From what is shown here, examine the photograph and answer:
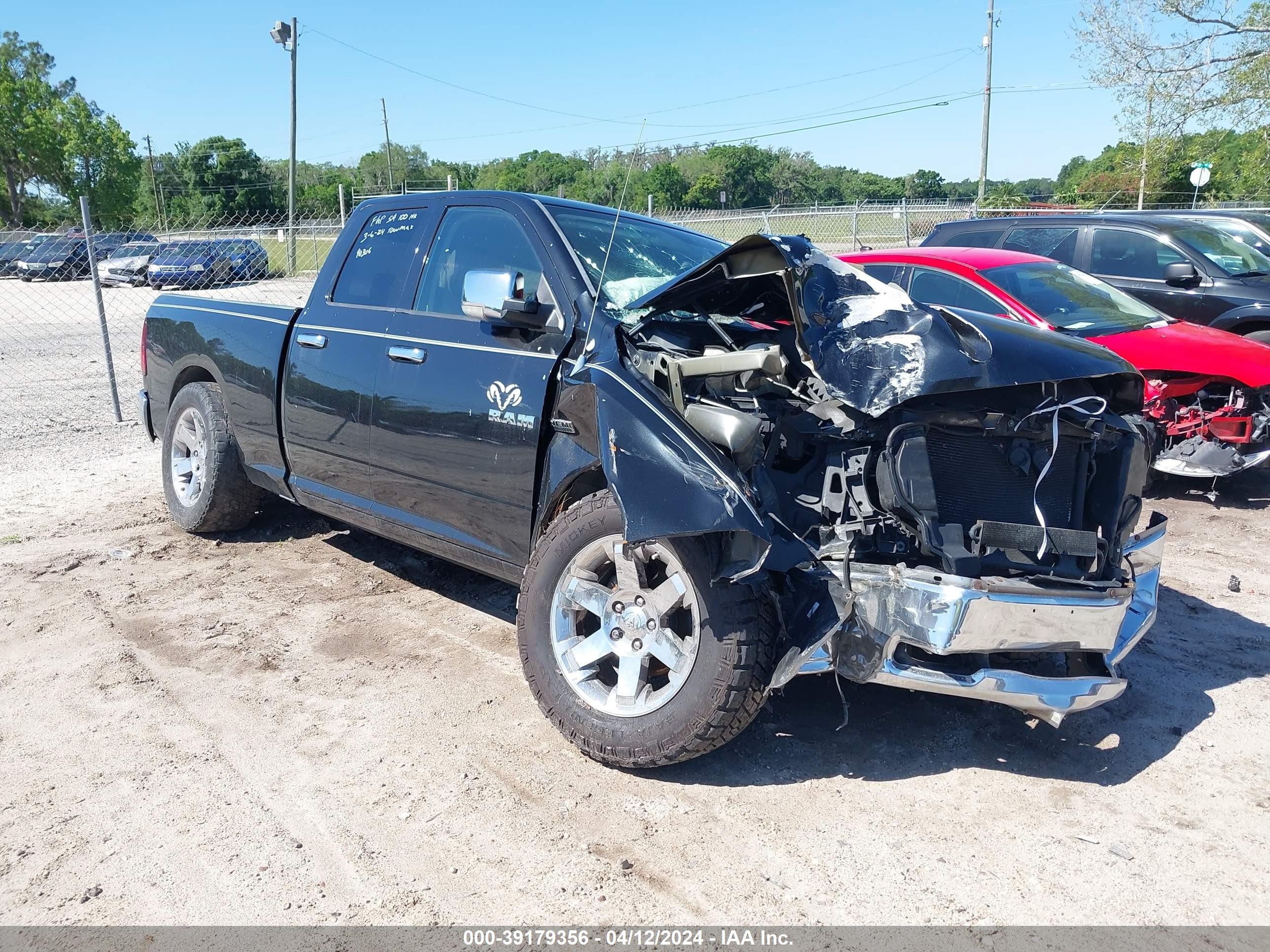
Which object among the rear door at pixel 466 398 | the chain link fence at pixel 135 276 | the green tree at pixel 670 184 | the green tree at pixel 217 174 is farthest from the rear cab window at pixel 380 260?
the green tree at pixel 217 174

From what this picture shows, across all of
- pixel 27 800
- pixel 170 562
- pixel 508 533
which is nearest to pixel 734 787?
pixel 508 533

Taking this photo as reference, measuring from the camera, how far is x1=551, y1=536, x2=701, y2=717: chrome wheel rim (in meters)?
Answer: 3.15

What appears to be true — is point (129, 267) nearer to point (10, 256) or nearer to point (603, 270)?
point (10, 256)

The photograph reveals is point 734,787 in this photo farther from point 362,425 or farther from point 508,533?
point 362,425

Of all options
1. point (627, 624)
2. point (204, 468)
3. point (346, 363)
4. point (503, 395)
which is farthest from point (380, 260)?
point (627, 624)

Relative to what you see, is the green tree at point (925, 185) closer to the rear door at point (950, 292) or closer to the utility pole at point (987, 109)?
the utility pole at point (987, 109)

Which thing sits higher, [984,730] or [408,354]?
[408,354]

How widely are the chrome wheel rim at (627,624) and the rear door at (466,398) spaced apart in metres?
0.50

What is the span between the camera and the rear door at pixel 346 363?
14.6 ft

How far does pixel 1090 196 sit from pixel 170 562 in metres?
33.2

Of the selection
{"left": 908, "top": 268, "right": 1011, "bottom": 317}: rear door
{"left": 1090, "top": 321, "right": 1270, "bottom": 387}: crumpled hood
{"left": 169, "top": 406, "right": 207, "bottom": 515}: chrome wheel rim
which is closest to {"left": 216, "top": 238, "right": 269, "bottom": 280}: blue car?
{"left": 169, "top": 406, "right": 207, "bottom": 515}: chrome wheel rim

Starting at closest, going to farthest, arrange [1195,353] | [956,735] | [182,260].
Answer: [956,735], [1195,353], [182,260]

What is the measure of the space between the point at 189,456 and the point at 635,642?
3903 mm

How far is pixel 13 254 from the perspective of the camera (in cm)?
2972
